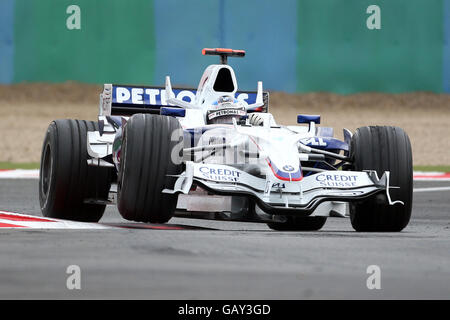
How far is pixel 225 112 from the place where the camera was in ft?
34.5

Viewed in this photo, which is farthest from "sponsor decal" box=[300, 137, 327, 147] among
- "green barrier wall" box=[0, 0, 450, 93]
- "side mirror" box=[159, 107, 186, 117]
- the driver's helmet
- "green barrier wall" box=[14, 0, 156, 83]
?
"green barrier wall" box=[14, 0, 156, 83]

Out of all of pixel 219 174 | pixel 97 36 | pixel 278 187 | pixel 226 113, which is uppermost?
pixel 97 36

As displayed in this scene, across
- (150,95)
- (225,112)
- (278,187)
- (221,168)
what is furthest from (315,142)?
(150,95)

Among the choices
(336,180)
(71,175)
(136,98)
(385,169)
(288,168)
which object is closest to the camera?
(288,168)

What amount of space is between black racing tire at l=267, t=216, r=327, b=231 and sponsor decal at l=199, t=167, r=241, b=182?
6.73 ft

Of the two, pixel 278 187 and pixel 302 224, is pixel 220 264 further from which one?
pixel 302 224

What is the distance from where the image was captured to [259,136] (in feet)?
30.9

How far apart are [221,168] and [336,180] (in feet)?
3.42

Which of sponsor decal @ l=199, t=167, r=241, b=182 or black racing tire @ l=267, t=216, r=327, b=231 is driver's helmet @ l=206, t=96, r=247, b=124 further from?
sponsor decal @ l=199, t=167, r=241, b=182

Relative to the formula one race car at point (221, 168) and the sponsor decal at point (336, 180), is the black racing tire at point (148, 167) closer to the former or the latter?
the formula one race car at point (221, 168)

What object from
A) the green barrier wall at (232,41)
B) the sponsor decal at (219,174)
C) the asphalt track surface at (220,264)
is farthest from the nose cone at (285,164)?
the green barrier wall at (232,41)

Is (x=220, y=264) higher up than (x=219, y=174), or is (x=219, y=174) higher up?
(x=219, y=174)

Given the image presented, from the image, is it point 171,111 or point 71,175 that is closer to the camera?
point 171,111

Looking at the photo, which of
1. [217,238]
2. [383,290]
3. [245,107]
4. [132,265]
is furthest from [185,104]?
[383,290]
